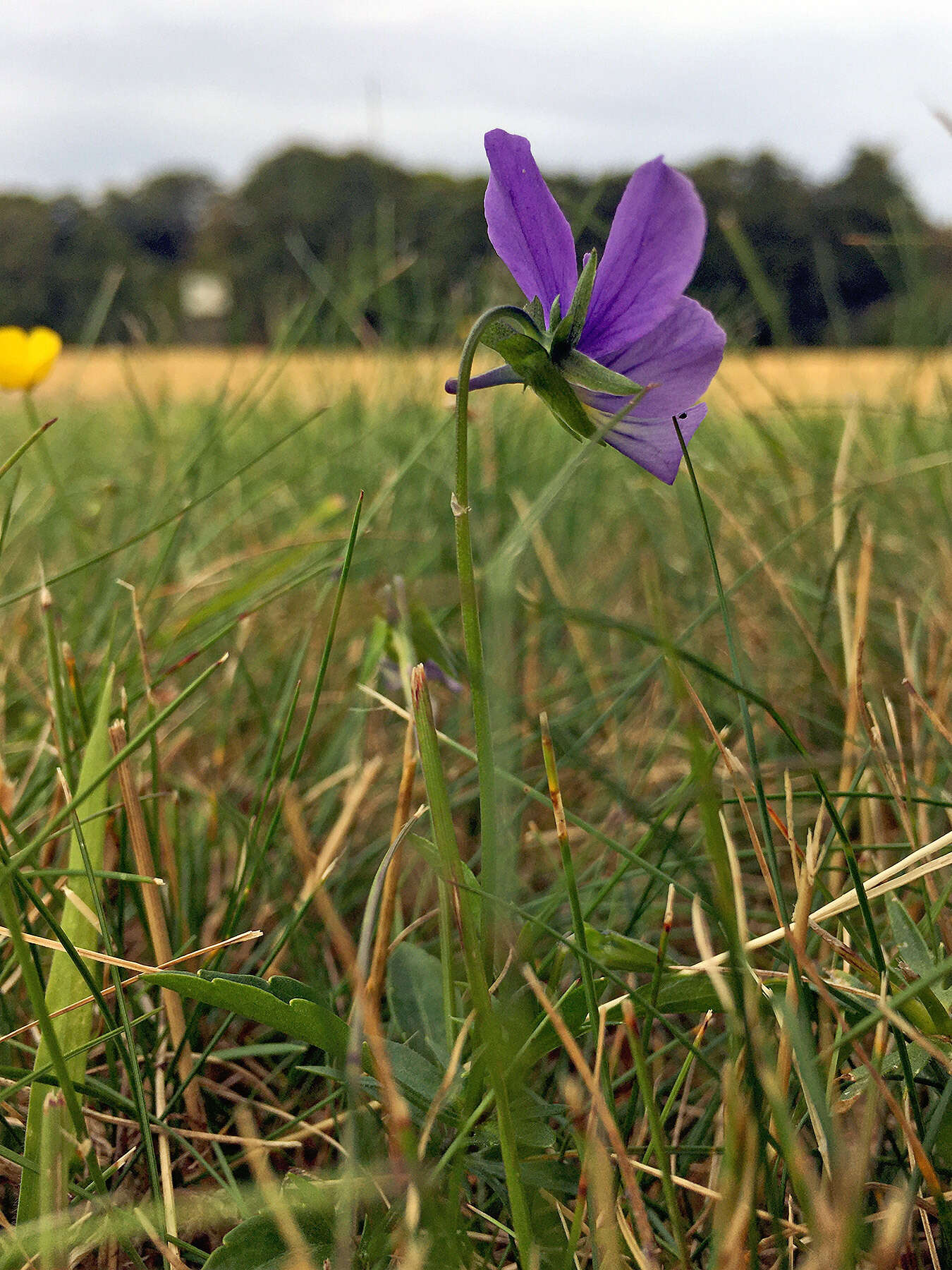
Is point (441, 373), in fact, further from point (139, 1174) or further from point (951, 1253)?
point (951, 1253)

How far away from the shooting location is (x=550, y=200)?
1.49 ft

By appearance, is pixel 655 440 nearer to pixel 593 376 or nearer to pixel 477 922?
pixel 593 376

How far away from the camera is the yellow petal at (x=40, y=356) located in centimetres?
105

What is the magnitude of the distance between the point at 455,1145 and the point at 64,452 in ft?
7.33

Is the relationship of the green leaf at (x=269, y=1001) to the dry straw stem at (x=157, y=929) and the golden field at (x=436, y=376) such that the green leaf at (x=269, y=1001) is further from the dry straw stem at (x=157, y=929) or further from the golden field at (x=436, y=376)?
Answer: the golden field at (x=436, y=376)

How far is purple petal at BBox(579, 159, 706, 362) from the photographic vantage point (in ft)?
1.40

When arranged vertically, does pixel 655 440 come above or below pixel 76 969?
above

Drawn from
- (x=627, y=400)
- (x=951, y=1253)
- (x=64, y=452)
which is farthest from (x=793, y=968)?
(x=64, y=452)

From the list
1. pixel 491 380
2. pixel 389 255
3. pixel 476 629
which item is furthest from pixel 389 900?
pixel 389 255

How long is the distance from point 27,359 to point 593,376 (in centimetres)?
82

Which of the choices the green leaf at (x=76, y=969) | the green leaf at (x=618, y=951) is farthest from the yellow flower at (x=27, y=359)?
the green leaf at (x=618, y=951)

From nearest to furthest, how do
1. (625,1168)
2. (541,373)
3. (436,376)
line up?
(625,1168) < (541,373) < (436,376)

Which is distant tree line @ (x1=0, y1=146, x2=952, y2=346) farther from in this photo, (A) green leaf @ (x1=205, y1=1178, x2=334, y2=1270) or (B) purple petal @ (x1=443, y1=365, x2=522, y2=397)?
(A) green leaf @ (x1=205, y1=1178, x2=334, y2=1270)

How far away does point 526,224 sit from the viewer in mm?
464
